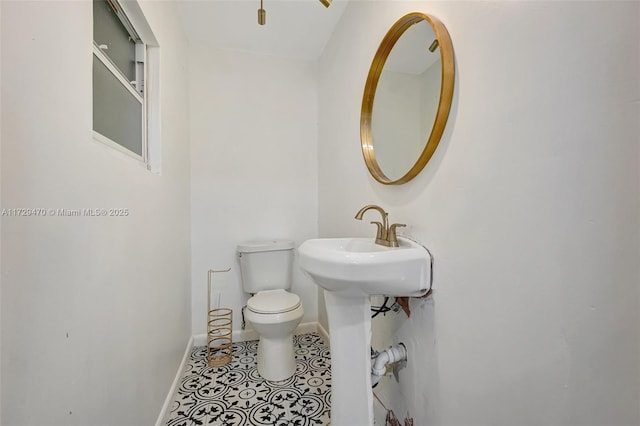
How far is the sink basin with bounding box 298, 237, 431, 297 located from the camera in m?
0.86

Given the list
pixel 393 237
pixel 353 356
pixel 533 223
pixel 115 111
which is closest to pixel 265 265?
pixel 353 356

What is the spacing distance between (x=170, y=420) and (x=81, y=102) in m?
1.47

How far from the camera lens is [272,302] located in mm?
1676

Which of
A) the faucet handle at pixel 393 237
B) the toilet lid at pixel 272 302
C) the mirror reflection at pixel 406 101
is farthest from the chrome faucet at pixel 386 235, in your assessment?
the toilet lid at pixel 272 302

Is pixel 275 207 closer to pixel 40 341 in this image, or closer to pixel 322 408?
pixel 322 408

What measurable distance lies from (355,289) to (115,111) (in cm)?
112

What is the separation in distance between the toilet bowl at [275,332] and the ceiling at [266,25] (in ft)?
6.11

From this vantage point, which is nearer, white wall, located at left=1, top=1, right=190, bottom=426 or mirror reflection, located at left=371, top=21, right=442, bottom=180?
white wall, located at left=1, top=1, right=190, bottom=426

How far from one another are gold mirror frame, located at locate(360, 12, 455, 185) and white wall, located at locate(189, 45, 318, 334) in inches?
37.0

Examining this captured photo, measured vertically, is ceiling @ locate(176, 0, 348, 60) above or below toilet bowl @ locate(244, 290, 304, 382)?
above

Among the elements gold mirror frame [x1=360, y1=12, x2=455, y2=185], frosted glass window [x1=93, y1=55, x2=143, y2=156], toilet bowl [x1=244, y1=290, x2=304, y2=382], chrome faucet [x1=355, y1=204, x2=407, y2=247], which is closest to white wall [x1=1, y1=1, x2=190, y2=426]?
frosted glass window [x1=93, y1=55, x2=143, y2=156]

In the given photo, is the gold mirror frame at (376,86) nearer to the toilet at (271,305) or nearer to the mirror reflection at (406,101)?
the mirror reflection at (406,101)

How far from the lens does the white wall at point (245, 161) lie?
2.02 m

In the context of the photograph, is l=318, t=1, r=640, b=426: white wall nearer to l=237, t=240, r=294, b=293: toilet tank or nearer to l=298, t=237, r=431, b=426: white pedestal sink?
l=298, t=237, r=431, b=426: white pedestal sink
